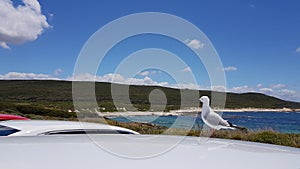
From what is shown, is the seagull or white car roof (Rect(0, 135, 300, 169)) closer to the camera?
white car roof (Rect(0, 135, 300, 169))

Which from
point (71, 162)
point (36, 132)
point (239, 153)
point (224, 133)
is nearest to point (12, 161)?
point (71, 162)

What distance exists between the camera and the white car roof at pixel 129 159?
4.35 feet

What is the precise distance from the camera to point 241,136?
431 inches

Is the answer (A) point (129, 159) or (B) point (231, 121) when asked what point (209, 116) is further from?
(B) point (231, 121)

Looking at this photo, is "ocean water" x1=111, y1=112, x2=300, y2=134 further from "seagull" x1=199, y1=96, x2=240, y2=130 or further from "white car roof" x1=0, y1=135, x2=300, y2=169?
"white car roof" x1=0, y1=135, x2=300, y2=169

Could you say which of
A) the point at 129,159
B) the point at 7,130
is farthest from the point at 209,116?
the point at 129,159

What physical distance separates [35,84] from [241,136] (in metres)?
92.5

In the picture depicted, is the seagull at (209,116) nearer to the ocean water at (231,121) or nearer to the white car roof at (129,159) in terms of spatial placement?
the ocean water at (231,121)

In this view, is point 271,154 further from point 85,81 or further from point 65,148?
point 85,81

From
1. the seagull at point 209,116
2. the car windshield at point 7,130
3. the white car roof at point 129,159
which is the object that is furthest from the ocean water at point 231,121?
the car windshield at point 7,130

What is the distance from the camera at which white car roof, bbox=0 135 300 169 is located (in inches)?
52.2

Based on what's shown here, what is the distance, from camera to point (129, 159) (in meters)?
1.41

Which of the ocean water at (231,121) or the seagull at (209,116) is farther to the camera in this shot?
the seagull at (209,116)

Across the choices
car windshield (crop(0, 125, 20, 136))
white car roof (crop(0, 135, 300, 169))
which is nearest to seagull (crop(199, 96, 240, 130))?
white car roof (crop(0, 135, 300, 169))
